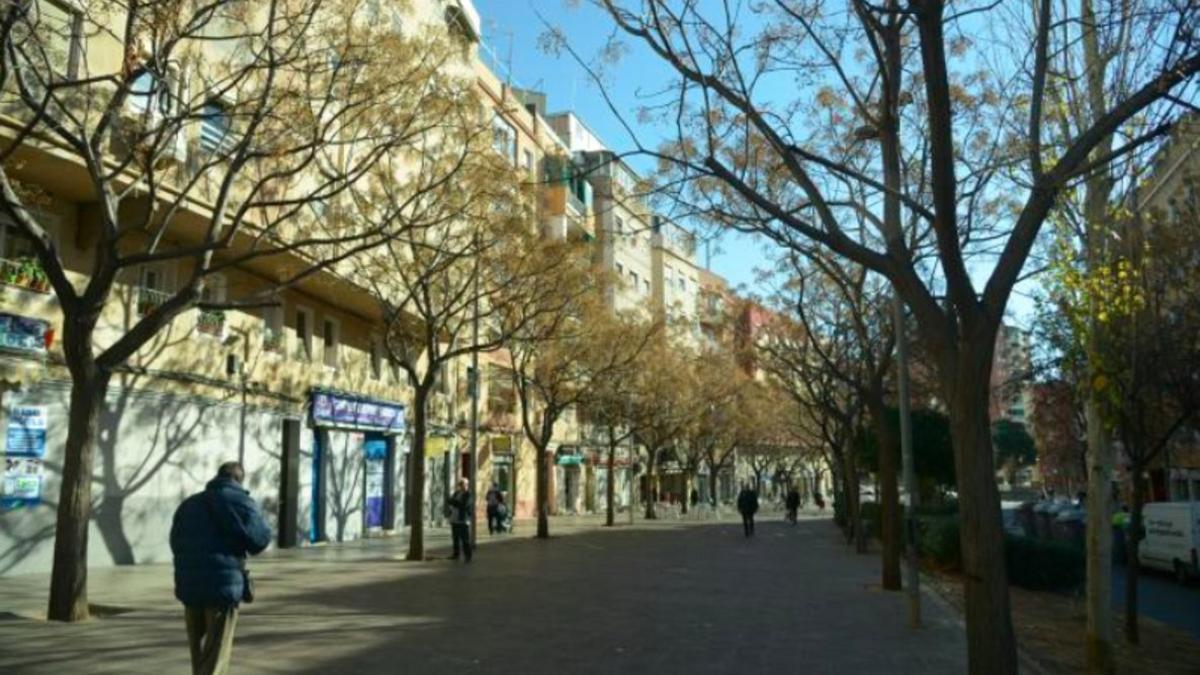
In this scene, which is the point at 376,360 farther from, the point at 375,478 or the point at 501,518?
the point at 501,518

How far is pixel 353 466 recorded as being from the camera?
2873cm

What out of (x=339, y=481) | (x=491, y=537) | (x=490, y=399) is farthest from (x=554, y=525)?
(x=339, y=481)

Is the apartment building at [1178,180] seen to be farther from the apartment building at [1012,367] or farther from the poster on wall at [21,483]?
the poster on wall at [21,483]

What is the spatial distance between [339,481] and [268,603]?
1434 cm

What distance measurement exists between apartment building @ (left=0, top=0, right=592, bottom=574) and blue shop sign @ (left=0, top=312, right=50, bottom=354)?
0.02 m

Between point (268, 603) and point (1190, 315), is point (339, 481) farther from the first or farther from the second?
point (1190, 315)

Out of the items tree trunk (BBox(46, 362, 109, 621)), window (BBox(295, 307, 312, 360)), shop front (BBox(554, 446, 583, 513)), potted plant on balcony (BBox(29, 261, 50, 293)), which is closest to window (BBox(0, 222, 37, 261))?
potted plant on balcony (BBox(29, 261, 50, 293))

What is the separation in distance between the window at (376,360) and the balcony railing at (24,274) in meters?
14.0

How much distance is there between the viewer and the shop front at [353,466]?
1048 inches

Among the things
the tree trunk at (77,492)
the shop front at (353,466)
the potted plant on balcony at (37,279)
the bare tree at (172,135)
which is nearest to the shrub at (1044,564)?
the bare tree at (172,135)

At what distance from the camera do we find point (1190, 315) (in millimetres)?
15836

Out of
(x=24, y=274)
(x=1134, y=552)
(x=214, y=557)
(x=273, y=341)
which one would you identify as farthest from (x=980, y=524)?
(x=273, y=341)

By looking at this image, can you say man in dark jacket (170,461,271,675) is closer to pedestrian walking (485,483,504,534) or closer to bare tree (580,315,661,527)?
pedestrian walking (485,483,504,534)

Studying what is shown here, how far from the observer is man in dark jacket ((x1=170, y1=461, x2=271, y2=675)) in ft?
23.7
